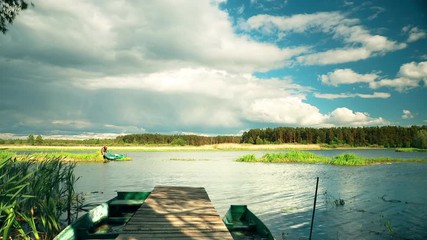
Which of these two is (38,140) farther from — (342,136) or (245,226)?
(245,226)

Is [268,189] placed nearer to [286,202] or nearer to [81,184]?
[286,202]

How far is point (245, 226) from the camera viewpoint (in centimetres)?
1155

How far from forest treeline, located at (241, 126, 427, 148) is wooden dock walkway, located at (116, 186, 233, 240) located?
135762 mm

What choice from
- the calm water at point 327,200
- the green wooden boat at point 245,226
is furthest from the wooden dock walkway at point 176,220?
the calm water at point 327,200

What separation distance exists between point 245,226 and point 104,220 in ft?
21.1

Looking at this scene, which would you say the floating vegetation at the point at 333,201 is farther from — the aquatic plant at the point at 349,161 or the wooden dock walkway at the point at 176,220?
the aquatic plant at the point at 349,161

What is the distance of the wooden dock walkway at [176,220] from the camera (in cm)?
882

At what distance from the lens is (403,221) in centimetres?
1644

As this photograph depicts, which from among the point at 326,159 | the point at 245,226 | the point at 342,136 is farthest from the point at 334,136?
the point at 245,226

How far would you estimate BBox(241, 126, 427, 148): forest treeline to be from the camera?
139500mm

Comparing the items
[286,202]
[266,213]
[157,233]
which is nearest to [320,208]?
[286,202]

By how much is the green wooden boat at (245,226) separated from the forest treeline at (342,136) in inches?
5298

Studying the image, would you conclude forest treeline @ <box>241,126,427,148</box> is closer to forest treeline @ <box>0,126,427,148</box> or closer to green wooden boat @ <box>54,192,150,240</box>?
forest treeline @ <box>0,126,427,148</box>

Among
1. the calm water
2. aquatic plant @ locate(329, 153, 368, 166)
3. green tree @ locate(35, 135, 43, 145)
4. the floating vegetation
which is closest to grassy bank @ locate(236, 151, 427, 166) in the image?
aquatic plant @ locate(329, 153, 368, 166)
